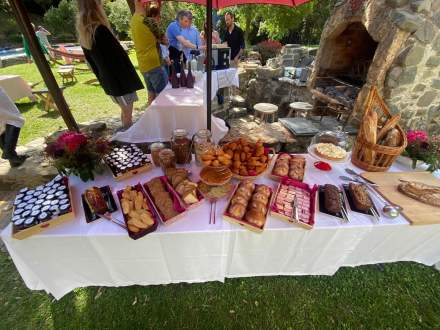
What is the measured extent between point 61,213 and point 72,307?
1.00 m

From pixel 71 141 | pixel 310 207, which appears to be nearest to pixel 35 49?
pixel 71 141

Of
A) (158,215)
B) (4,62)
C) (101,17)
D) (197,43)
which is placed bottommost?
(4,62)

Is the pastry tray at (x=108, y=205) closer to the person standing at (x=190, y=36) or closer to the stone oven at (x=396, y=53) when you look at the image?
the person standing at (x=190, y=36)

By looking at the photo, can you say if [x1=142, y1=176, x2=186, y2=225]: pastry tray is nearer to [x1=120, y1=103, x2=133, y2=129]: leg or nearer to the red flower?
the red flower

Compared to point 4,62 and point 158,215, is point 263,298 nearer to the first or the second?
point 158,215

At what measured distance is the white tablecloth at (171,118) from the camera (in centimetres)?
263

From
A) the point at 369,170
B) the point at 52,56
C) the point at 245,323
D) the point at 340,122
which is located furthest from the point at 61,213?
the point at 52,56

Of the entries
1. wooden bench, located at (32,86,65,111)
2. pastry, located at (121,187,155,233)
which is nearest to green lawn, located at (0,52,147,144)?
wooden bench, located at (32,86,65,111)

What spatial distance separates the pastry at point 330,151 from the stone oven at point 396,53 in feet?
7.60

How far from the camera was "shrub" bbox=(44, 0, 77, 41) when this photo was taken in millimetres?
17062

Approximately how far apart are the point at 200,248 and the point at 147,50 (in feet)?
9.57

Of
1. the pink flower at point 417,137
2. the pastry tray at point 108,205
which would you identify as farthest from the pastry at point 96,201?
the pink flower at point 417,137

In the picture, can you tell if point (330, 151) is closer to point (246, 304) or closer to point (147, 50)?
point (246, 304)

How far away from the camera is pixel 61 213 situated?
48.1 inches
